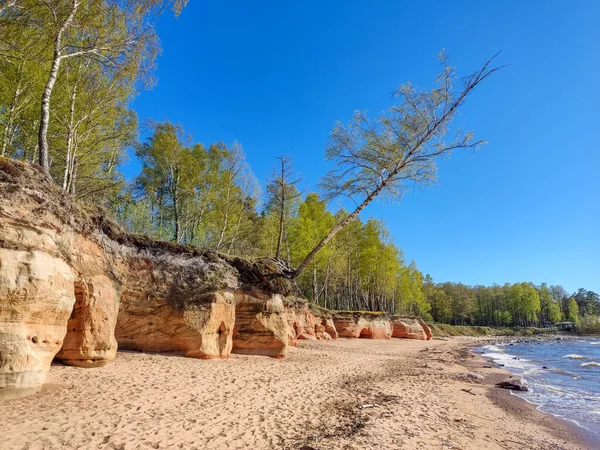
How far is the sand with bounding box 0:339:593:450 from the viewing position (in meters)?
5.23

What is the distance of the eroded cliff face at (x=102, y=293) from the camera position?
6.08 meters

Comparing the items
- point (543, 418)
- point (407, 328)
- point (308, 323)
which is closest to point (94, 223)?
point (543, 418)

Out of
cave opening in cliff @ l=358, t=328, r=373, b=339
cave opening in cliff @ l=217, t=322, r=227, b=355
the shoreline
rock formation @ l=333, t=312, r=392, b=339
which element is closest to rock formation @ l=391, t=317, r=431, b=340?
rock formation @ l=333, t=312, r=392, b=339

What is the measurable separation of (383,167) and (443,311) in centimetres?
7553

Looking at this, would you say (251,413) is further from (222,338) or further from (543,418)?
(543,418)

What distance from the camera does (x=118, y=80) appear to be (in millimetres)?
13516

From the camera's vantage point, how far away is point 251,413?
670cm

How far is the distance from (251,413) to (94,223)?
7.38 metres

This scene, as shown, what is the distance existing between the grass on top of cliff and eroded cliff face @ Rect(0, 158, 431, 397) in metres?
0.03

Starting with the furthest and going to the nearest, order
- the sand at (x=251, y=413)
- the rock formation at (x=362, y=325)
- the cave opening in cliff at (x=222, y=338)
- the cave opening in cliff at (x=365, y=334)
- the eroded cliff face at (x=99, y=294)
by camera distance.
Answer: the cave opening in cliff at (x=365, y=334)
the rock formation at (x=362, y=325)
the cave opening in cliff at (x=222, y=338)
the eroded cliff face at (x=99, y=294)
the sand at (x=251, y=413)

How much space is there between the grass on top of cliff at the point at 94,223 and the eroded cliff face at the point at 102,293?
1.3 inches

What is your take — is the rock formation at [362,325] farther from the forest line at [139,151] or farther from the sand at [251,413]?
the sand at [251,413]

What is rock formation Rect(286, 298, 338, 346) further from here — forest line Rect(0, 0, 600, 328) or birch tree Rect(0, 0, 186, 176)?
birch tree Rect(0, 0, 186, 176)

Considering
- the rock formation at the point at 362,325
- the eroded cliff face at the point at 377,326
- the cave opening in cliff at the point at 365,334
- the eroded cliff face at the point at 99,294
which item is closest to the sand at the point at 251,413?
the eroded cliff face at the point at 99,294
